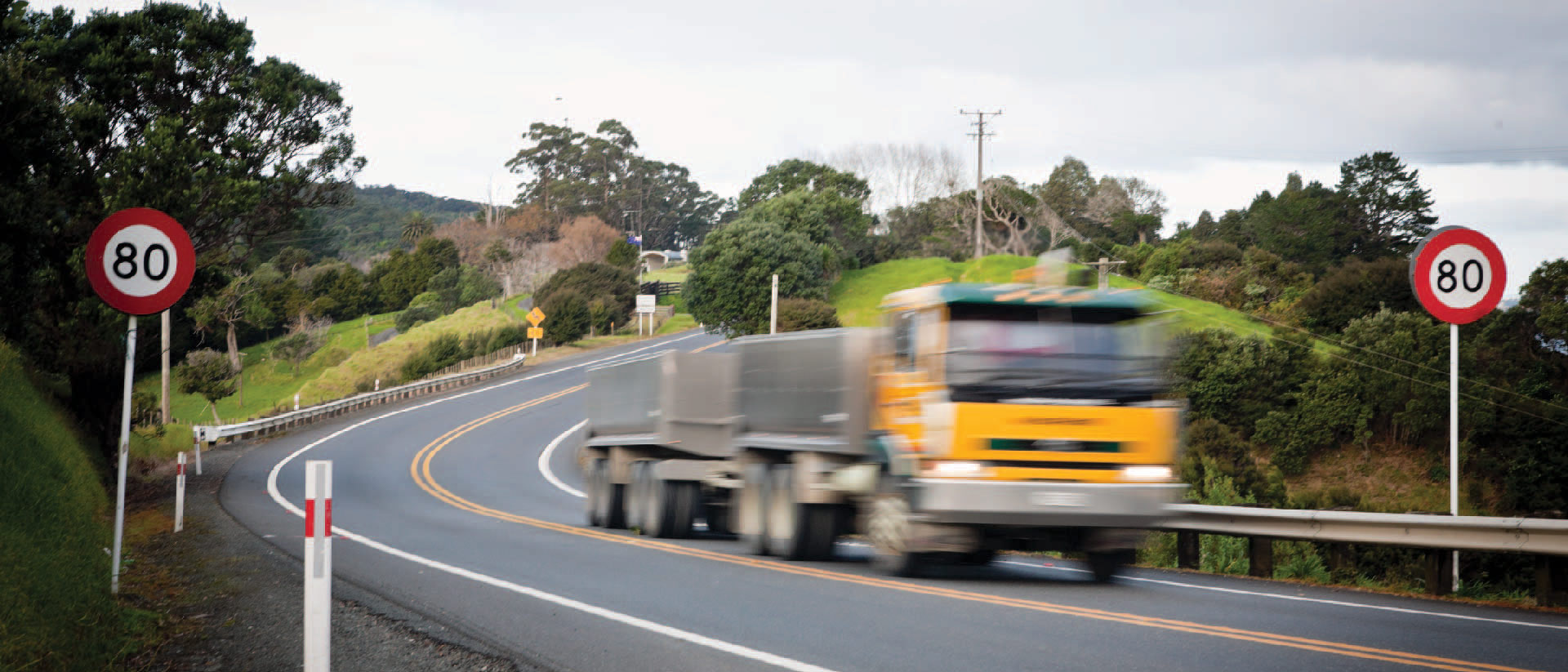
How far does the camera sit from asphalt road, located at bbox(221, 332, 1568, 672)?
830 centimetres

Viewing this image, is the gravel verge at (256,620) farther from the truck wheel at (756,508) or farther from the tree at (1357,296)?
the tree at (1357,296)

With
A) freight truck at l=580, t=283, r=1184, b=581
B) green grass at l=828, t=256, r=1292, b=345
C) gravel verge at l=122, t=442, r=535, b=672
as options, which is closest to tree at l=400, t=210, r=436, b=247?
green grass at l=828, t=256, r=1292, b=345

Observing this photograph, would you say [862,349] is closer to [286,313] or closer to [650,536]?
[650,536]

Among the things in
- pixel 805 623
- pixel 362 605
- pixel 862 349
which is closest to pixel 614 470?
pixel 862 349

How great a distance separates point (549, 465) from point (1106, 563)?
103ft

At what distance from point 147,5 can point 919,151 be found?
10466 centimetres

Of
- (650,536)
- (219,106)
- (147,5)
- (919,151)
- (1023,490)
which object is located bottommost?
(650,536)

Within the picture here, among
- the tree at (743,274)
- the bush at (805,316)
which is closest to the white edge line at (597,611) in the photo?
the bush at (805,316)

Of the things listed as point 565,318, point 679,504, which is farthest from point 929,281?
point 679,504

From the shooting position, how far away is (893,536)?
1284 centimetres

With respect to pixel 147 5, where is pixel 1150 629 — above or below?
below

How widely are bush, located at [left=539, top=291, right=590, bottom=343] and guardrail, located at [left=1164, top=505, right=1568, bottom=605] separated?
68828mm

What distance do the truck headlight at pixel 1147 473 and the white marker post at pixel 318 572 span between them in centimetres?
715

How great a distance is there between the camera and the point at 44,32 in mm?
23766
